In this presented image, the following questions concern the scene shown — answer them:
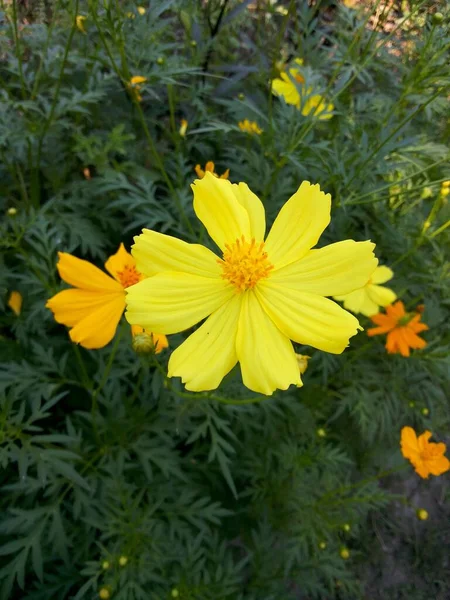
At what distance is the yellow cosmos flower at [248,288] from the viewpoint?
0.86m

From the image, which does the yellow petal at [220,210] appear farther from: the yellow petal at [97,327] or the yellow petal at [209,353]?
the yellow petal at [97,327]

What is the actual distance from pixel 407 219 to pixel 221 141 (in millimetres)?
815

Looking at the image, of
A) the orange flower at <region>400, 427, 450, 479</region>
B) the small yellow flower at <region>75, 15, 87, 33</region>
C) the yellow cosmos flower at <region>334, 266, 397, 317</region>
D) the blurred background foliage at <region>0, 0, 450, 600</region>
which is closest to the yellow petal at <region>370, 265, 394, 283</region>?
the yellow cosmos flower at <region>334, 266, 397, 317</region>

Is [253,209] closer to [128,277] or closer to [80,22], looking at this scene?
[128,277]

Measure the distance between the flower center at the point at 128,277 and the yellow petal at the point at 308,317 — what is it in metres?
0.46

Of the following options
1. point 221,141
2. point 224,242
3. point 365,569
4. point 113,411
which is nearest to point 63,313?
point 113,411

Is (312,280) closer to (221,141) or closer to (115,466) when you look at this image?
(115,466)

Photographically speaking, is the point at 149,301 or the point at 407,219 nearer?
the point at 149,301

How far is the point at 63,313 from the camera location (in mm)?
1283

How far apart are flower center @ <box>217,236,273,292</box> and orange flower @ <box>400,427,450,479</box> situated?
1210 mm

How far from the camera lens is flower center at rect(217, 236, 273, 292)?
3.12 feet

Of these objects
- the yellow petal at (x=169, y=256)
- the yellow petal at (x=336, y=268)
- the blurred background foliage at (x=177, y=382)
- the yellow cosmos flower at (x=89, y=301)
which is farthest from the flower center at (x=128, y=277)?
the yellow petal at (x=336, y=268)

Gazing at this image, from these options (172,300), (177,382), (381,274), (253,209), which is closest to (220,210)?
(253,209)

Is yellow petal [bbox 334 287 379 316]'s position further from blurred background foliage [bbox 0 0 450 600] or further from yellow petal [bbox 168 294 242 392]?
yellow petal [bbox 168 294 242 392]
